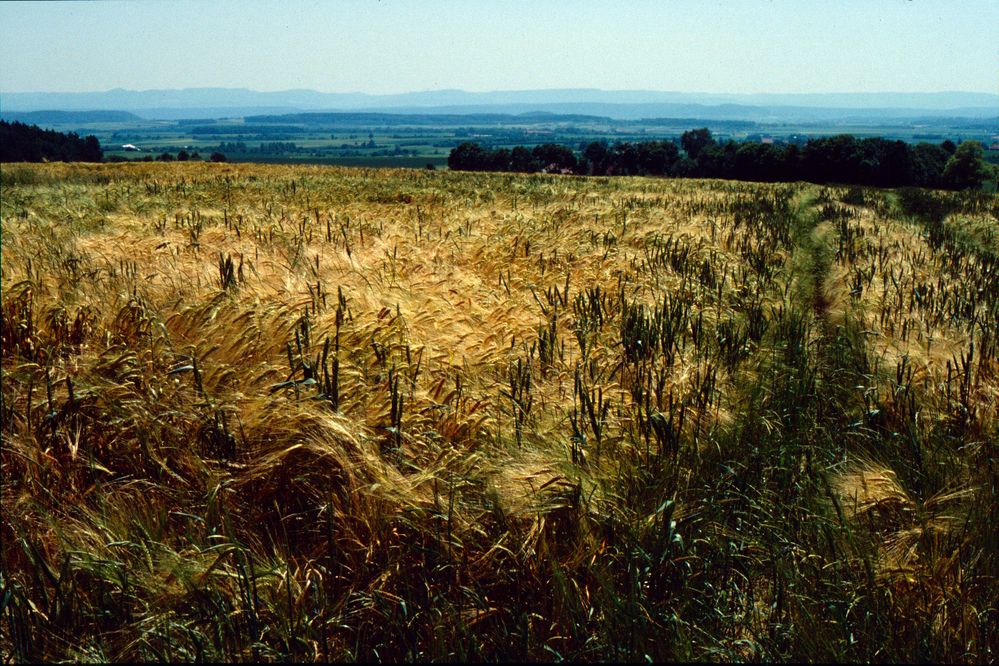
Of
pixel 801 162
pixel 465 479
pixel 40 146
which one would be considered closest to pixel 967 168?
pixel 801 162

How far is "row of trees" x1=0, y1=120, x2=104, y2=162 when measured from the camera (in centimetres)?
7488

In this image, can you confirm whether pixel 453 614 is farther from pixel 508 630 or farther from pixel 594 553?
pixel 594 553

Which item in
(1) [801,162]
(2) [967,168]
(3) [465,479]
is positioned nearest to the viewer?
(3) [465,479]

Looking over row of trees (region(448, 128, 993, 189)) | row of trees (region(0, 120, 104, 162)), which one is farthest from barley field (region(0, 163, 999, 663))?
row of trees (region(0, 120, 104, 162))

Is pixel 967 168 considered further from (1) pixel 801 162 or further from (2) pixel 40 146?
(2) pixel 40 146

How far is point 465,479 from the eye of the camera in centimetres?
221

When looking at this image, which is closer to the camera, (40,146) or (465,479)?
(465,479)

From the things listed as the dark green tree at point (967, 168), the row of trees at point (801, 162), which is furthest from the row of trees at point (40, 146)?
the dark green tree at point (967, 168)

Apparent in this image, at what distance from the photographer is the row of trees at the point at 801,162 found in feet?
221

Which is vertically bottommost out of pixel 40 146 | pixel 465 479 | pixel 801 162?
pixel 465 479

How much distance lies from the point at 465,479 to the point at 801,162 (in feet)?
262

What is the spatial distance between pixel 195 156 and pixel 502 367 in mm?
100046

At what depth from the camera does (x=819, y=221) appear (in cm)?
1466

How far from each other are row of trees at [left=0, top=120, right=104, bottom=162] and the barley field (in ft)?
280
